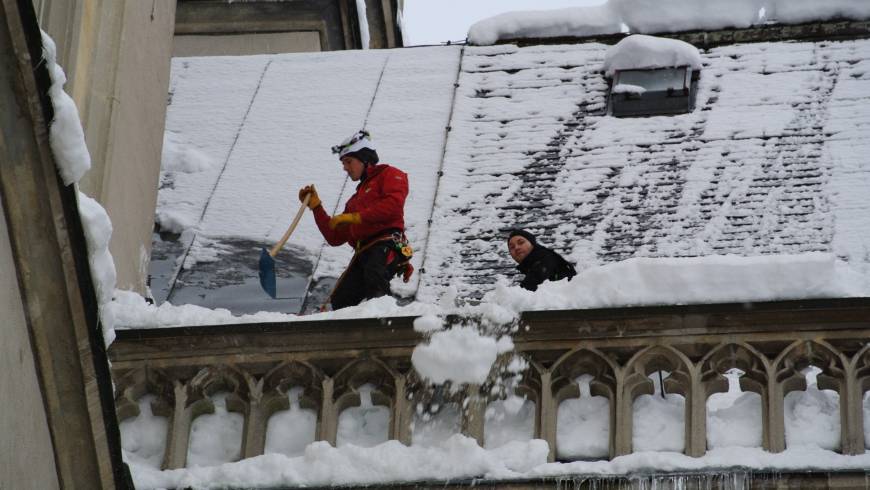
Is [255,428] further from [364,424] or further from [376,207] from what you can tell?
[376,207]

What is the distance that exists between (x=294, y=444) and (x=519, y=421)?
113 cm

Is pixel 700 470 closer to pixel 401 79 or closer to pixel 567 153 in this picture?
pixel 567 153

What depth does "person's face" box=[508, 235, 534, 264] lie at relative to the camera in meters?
13.4

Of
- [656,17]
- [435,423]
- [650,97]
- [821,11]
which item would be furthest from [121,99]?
[656,17]

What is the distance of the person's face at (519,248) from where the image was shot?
44.1 ft

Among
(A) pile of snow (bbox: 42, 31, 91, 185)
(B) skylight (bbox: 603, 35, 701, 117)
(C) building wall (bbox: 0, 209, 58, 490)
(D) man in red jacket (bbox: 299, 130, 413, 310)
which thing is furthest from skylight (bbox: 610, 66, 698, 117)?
(C) building wall (bbox: 0, 209, 58, 490)

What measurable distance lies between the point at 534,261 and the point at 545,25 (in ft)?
21.0

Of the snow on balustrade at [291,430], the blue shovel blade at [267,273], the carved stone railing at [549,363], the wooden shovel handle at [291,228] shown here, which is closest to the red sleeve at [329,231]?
the wooden shovel handle at [291,228]

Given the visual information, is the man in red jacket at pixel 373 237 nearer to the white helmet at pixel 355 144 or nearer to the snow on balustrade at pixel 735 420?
the white helmet at pixel 355 144

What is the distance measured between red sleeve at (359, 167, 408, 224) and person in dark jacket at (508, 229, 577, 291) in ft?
2.35

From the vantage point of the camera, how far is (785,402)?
35.3 ft

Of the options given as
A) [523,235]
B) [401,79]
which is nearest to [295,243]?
[523,235]

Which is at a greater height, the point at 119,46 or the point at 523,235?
the point at 119,46

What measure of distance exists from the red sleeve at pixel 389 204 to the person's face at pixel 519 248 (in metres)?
0.73
